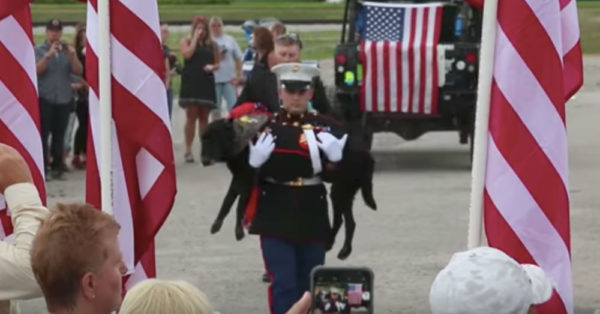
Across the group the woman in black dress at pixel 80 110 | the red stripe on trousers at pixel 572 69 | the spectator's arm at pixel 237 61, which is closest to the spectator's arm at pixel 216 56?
the spectator's arm at pixel 237 61

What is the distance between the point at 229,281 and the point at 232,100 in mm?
9532

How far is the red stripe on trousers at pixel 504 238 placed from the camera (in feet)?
22.9

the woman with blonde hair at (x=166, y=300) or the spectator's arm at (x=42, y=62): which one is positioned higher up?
the woman with blonde hair at (x=166, y=300)

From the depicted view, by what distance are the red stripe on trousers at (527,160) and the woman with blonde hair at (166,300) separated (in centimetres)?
332

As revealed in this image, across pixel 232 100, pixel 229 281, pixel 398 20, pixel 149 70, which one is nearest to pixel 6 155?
pixel 149 70

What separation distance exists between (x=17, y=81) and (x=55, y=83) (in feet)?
29.8

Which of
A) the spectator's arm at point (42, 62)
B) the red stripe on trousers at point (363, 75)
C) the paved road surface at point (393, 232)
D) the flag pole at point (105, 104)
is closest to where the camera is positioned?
the flag pole at point (105, 104)

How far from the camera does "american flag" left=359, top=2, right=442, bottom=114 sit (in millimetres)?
18141

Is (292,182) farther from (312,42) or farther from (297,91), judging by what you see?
(312,42)

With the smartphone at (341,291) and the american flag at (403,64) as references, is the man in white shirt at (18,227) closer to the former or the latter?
the smartphone at (341,291)

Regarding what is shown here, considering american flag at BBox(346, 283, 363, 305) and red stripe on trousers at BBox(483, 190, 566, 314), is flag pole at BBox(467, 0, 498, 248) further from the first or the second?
american flag at BBox(346, 283, 363, 305)

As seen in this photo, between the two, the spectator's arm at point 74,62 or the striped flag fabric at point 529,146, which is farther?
the spectator's arm at point 74,62

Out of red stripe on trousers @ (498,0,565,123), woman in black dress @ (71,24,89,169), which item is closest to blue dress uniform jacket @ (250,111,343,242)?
red stripe on trousers @ (498,0,565,123)

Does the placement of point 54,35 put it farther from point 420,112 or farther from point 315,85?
point 315,85
